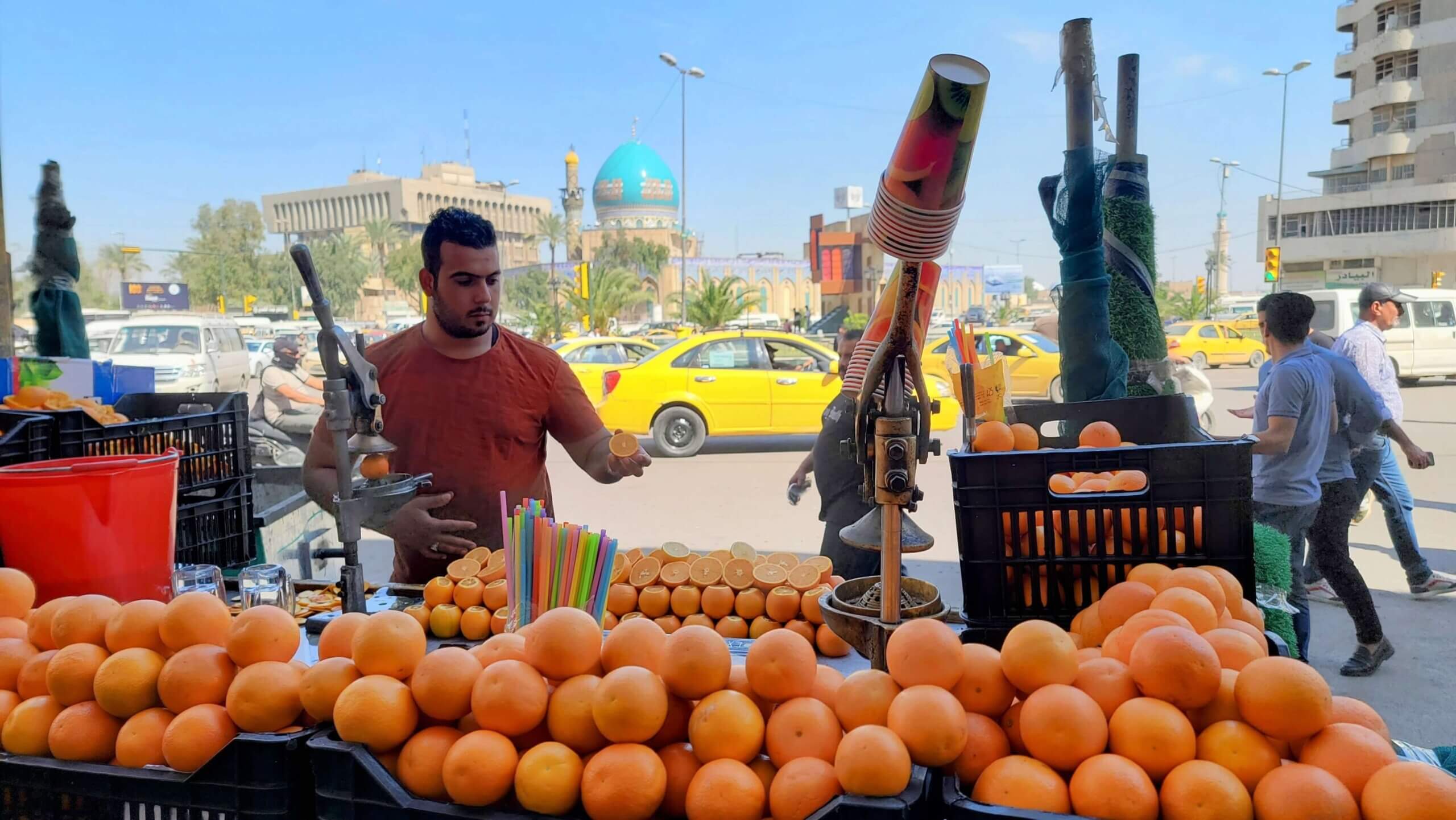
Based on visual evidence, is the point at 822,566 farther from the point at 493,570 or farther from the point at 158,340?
the point at 158,340

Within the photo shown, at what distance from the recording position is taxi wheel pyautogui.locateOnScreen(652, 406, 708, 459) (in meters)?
11.8

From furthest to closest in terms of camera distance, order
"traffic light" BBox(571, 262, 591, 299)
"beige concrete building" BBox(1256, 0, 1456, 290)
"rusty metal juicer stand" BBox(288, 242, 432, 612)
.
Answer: "beige concrete building" BBox(1256, 0, 1456, 290) → "traffic light" BBox(571, 262, 591, 299) → "rusty metal juicer stand" BBox(288, 242, 432, 612)

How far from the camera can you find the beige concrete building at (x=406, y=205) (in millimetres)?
96062

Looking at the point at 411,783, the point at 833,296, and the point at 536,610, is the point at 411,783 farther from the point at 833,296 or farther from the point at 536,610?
the point at 833,296

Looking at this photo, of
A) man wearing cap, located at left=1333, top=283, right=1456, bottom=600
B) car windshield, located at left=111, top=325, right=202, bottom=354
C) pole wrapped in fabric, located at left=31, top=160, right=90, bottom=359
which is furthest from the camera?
car windshield, located at left=111, top=325, right=202, bottom=354

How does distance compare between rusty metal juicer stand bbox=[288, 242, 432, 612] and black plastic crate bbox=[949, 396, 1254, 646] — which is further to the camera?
rusty metal juicer stand bbox=[288, 242, 432, 612]

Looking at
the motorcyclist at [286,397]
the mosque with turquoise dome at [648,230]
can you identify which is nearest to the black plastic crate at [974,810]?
the motorcyclist at [286,397]

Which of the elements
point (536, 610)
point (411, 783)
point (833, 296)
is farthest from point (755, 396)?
point (833, 296)

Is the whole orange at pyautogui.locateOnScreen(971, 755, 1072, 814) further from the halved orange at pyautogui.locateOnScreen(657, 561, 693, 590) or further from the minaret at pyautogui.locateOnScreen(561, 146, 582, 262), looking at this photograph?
the minaret at pyautogui.locateOnScreen(561, 146, 582, 262)

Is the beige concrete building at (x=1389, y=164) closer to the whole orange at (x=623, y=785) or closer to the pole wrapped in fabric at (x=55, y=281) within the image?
the pole wrapped in fabric at (x=55, y=281)

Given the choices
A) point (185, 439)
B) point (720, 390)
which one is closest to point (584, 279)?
point (720, 390)

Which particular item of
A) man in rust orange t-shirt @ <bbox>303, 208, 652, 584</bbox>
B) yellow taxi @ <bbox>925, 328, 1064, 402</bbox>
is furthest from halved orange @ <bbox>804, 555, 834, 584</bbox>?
yellow taxi @ <bbox>925, 328, 1064, 402</bbox>

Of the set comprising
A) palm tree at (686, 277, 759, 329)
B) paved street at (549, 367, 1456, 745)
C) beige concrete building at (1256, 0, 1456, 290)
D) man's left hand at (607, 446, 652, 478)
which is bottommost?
paved street at (549, 367, 1456, 745)

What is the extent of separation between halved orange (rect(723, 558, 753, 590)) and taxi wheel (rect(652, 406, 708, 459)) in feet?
29.8
